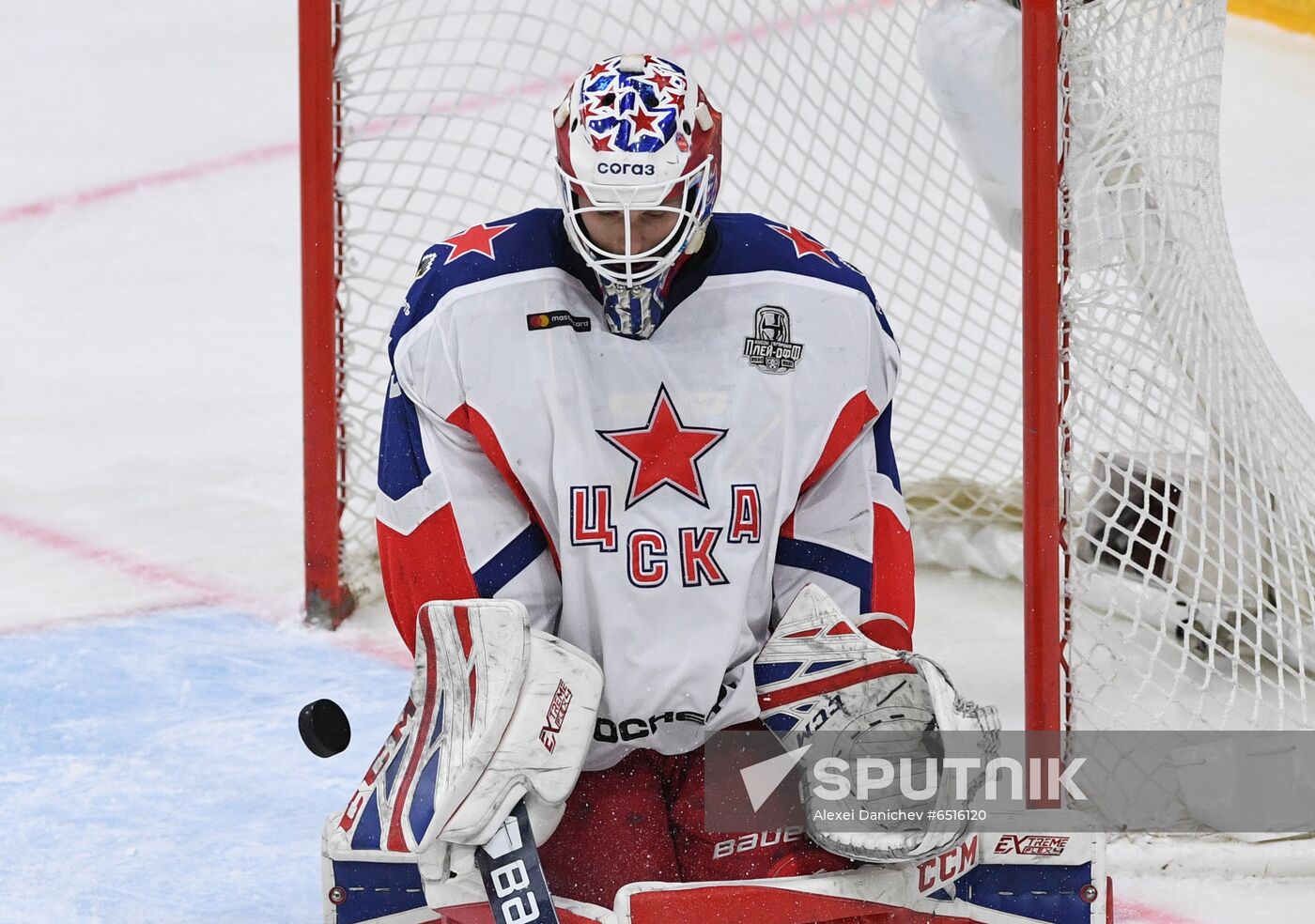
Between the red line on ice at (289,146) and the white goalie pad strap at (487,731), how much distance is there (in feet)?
5.02

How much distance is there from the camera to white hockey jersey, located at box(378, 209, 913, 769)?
5.74 ft

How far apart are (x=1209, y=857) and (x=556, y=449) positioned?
1.04 m

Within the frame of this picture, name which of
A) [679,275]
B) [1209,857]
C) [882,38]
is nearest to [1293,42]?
[882,38]

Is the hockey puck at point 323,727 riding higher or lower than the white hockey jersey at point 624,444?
lower

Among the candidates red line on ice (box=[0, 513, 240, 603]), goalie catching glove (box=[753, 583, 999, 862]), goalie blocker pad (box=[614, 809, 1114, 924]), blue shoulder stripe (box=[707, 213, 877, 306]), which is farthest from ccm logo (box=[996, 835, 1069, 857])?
red line on ice (box=[0, 513, 240, 603])

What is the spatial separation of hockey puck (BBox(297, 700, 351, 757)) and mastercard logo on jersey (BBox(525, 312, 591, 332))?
1.46 feet

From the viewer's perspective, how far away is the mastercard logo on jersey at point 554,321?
1.75m

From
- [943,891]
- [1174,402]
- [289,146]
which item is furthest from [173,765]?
[289,146]

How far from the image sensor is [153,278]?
15.1ft

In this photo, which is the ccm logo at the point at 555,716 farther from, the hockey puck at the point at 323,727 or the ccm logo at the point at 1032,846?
the ccm logo at the point at 1032,846

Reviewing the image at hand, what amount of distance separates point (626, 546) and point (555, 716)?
0.19 meters

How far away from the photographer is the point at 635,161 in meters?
Result: 1.65

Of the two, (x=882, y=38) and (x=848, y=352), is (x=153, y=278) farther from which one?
(x=848, y=352)

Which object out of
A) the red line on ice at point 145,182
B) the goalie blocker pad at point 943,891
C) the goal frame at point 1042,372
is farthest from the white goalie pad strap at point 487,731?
the red line on ice at point 145,182
